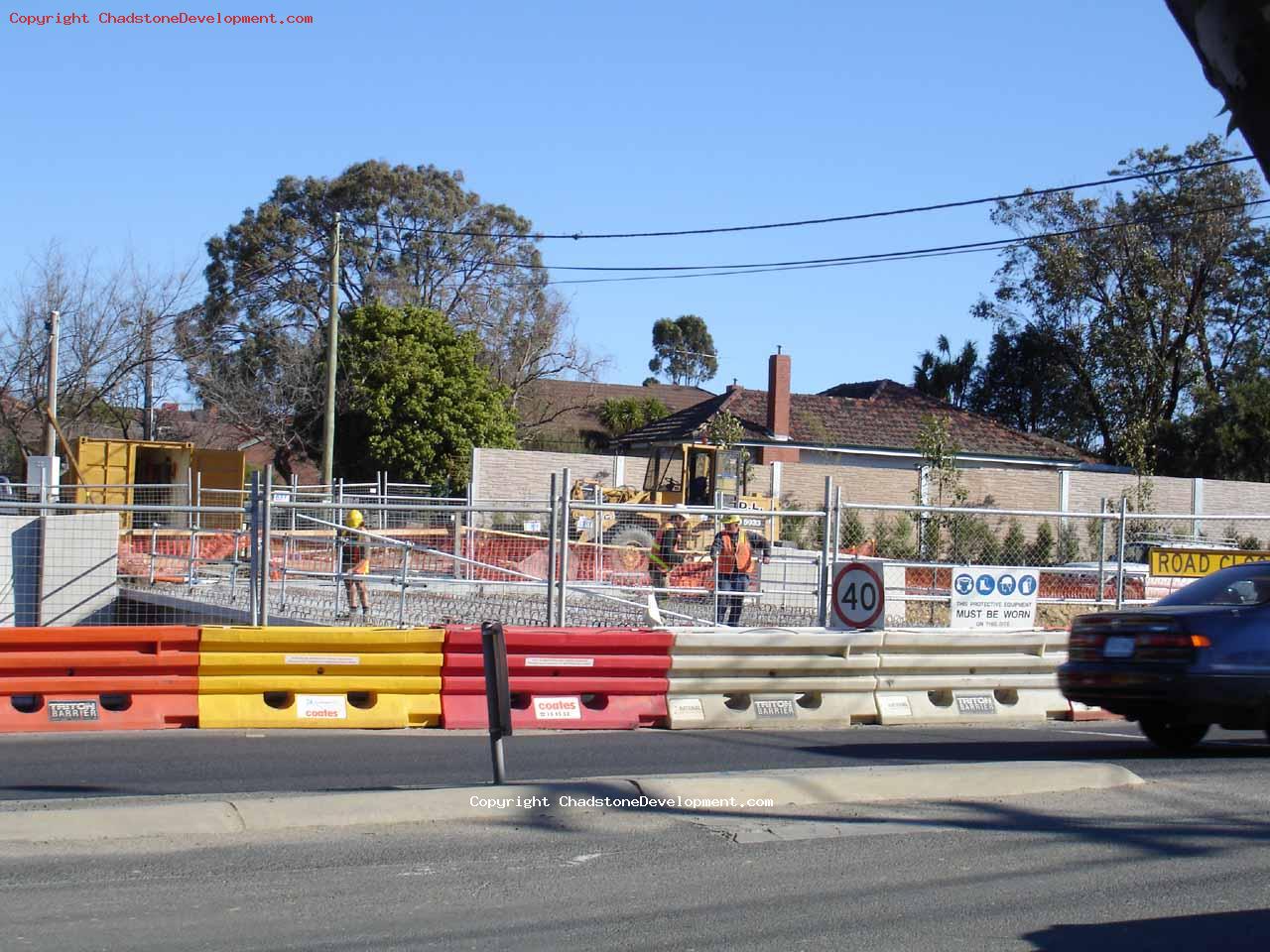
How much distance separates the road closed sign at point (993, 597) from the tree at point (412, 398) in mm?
31601

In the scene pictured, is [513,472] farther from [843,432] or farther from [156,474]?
[843,432]

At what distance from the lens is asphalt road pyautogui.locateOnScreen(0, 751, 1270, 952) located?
18.3 ft

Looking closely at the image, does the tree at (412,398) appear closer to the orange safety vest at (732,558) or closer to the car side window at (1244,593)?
the orange safety vest at (732,558)

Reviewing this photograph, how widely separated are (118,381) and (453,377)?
10955 mm

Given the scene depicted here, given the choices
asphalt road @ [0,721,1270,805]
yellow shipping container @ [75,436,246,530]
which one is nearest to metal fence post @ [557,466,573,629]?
asphalt road @ [0,721,1270,805]

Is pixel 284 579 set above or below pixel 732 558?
below

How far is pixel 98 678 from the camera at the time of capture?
424 inches

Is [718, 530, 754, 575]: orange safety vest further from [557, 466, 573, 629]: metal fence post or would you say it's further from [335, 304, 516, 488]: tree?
[335, 304, 516, 488]: tree

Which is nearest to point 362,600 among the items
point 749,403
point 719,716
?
point 719,716

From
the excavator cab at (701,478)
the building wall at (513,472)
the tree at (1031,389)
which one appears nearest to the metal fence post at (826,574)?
the excavator cab at (701,478)

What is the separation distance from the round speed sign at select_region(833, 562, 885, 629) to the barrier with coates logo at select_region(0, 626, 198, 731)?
19.5ft

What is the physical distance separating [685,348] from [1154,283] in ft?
220

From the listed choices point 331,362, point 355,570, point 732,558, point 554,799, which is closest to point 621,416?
point 331,362

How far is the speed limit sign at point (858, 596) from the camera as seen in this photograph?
12461 mm
